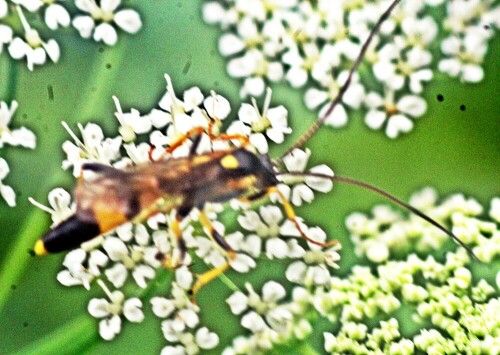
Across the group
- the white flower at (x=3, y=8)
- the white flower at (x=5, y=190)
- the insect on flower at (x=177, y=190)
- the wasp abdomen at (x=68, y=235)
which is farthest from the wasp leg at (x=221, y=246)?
the white flower at (x=3, y=8)

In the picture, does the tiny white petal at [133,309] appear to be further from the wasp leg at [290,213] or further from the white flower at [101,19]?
the white flower at [101,19]

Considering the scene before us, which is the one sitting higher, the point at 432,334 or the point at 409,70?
the point at 409,70

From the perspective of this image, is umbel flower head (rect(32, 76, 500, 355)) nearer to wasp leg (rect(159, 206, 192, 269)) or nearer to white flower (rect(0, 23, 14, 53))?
wasp leg (rect(159, 206, 192, 269))

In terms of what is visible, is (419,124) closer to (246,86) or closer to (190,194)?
(246,86)

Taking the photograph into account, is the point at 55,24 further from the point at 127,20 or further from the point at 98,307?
the point at 98,307

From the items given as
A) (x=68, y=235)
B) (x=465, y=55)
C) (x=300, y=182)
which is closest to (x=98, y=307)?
(x=68, y=235)

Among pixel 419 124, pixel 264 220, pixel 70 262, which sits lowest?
pixel 70 262

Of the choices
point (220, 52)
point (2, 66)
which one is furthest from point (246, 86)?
point (2, 66)
